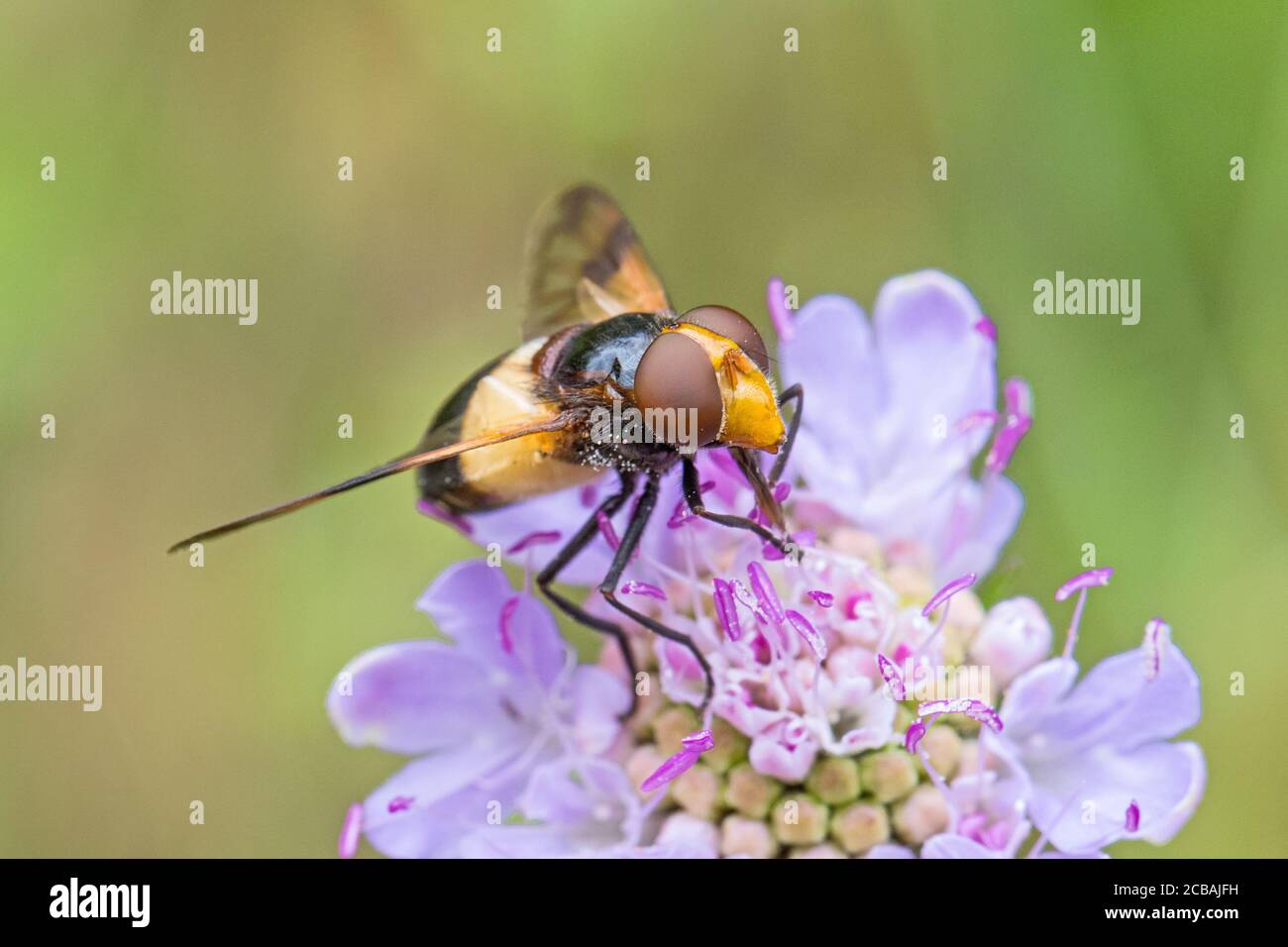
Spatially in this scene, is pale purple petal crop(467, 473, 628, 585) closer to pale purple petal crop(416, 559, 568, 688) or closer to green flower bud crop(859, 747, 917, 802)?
pale purple petal crop(416, 559, 568, 688)

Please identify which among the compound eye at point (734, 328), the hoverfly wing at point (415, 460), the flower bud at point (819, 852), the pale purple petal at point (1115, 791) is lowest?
the flower bud at point (819, 852)

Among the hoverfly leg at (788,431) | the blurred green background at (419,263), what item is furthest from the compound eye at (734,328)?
the blurred green background at (419,263)

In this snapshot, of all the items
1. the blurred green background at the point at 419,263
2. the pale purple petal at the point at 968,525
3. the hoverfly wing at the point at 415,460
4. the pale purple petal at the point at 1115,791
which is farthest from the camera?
the blurred green background at the point at 419,263

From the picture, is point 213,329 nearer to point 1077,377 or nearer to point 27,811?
point 27,811

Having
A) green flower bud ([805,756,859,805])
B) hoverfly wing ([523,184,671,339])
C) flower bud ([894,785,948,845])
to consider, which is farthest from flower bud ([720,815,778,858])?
hoverfly wing ([523,184,671,339])

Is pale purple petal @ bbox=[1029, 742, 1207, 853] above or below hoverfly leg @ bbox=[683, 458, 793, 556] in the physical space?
below

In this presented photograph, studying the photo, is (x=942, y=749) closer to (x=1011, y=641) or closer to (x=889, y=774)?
(x=889, y=774)

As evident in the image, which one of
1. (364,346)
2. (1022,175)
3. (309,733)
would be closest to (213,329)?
(364,346)

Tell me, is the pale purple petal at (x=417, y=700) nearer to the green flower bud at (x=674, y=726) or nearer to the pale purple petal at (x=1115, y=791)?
the green flower bud at (x=674, y=726)
